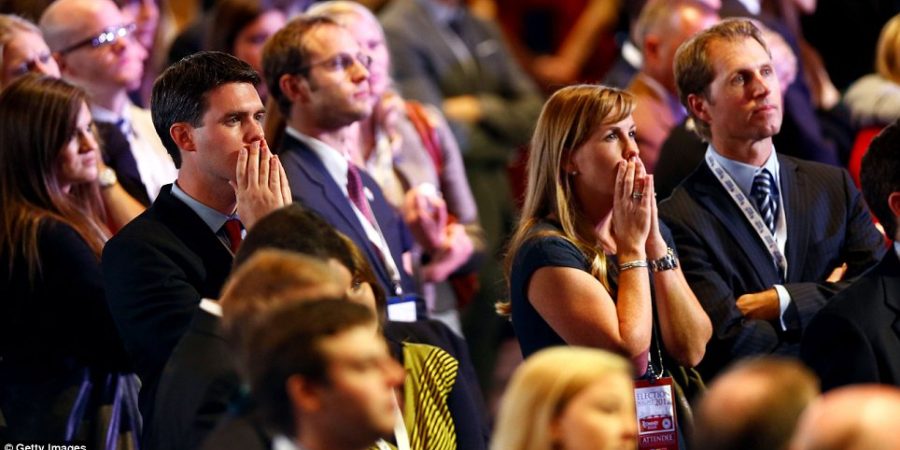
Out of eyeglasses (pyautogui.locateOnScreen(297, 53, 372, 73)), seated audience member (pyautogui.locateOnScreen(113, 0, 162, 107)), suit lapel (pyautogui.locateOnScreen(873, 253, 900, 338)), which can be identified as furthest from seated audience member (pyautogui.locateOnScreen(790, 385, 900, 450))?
seated audience member (pyautogui.locateOnScreen(113, 0, 162, 107))

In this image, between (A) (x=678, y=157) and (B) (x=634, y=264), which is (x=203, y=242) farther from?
(A) (x=678, y=157)

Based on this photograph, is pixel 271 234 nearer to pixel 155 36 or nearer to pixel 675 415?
pixel 675 415

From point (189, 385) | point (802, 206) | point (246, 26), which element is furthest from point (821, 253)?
point (246, 26)

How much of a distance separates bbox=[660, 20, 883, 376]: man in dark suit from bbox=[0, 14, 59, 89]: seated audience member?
2.06 meters

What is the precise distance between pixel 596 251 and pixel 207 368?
127 centimetres

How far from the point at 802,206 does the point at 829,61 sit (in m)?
3.20

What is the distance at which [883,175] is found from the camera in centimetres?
419

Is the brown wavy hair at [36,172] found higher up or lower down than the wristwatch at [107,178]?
higher up

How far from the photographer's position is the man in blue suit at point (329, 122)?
5148 mm

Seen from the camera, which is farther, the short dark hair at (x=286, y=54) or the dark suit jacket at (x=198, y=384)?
the short dark hair at (x=286, y=54)

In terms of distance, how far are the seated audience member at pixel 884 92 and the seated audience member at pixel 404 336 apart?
235 centimetres

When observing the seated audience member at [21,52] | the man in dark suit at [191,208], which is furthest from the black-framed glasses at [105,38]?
the man in dark suit at [191,208]

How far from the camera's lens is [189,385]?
3555mm

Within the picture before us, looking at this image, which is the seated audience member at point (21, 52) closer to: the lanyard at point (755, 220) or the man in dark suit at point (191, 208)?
the man in dark suit at point (191, 208)
